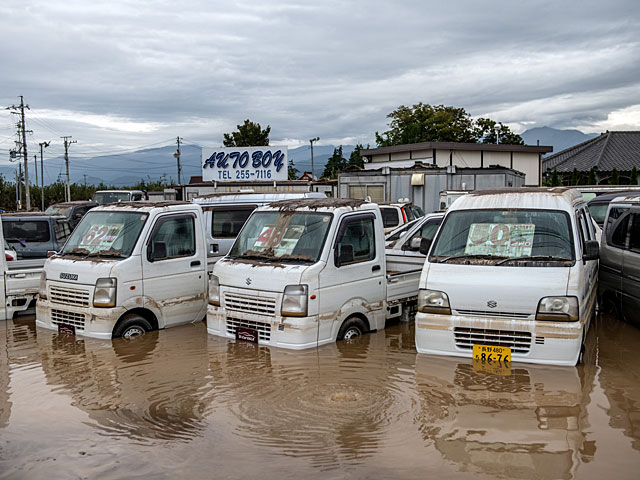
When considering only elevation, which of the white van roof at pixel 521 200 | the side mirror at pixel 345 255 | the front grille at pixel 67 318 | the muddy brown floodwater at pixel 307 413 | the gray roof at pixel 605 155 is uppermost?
the gray roof at pixel 605 155

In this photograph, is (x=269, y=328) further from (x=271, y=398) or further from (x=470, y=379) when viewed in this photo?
(x=470, y=379)

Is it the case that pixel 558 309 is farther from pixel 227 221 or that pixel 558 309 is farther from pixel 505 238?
pixel 227 221

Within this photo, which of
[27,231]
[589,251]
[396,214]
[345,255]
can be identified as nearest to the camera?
[589,251]

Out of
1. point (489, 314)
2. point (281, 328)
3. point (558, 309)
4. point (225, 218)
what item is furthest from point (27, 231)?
point (558, 309)

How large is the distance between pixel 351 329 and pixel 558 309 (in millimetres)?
2745

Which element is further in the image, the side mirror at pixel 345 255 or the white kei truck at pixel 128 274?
the white kei truck at pixel 128 274

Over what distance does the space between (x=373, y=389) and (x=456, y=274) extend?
5.31 ft

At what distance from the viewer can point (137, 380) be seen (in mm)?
6723

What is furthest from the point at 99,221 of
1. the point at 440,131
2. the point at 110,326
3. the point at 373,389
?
the point at 440,131

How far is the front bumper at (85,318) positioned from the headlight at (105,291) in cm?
10

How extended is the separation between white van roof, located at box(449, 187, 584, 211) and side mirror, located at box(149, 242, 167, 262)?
4139mm

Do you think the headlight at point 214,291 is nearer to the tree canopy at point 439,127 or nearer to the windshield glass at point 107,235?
the windshield glass at point 107,235

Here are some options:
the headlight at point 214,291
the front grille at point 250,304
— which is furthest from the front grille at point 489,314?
the headlight at point 214,291

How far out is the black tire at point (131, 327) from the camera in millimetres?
8164
